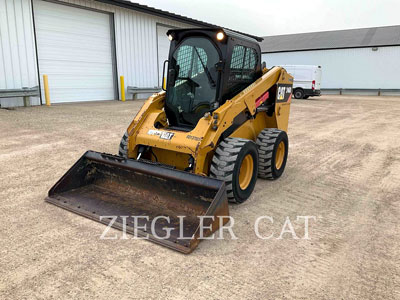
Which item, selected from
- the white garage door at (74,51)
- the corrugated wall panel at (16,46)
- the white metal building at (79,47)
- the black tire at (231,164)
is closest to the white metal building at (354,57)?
the white metal building at (79,47)

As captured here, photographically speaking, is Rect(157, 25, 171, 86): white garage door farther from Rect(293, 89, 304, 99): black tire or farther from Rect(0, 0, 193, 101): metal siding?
Rect(293, 89, 304, 99): black tire

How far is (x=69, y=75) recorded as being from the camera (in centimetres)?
1461

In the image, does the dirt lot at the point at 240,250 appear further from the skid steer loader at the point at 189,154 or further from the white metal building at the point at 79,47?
the white metal building at the point at 79,47

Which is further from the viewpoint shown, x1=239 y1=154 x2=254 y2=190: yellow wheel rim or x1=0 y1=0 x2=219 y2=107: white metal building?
x1=0 y1=0 x2=219 y2=107: white metal building

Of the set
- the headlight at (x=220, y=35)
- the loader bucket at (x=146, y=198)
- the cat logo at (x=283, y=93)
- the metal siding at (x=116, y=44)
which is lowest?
the loader bucket at (x=146, y=198)

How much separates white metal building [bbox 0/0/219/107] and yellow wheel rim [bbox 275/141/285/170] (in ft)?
33.5

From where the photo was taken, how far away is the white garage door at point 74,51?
13500 mm

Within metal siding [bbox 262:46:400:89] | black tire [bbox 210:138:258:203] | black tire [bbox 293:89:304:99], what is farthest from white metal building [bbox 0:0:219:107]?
metal siding [bbox 262:46:400:89]

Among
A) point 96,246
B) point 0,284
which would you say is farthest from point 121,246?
point 0,284

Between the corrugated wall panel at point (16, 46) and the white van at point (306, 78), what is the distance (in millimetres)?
14808

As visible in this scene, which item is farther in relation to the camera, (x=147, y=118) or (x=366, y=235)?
(x=147, y=118)

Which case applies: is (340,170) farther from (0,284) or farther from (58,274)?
(0,284)

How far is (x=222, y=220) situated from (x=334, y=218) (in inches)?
59.4

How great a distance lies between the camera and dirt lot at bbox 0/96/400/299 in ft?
8.66
